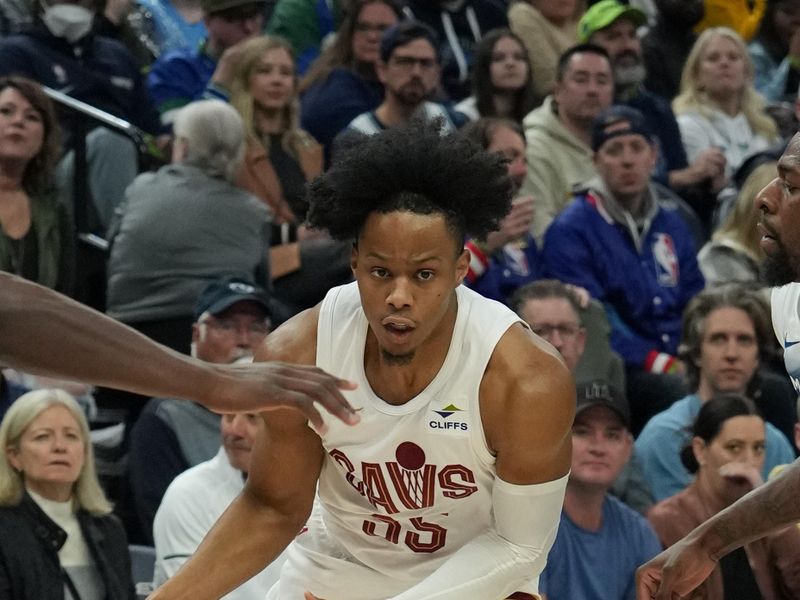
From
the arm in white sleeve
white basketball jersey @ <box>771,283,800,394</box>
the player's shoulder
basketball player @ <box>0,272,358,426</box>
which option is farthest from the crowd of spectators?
basketball player @ <box>0,272,358,426</box>

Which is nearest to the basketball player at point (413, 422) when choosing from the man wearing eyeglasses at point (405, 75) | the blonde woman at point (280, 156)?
the blonde woman at point (280, 156)

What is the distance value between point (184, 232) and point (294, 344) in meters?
3.36

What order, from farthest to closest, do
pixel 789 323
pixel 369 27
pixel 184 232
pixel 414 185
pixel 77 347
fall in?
pixel 369 27, pixel 184 232, pixel 789 323, pixel 414 185, pixel 77 347

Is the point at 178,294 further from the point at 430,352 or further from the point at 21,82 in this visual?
the point at 430,352

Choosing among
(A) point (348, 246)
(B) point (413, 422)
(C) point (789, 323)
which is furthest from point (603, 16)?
(B) point (413, 422)

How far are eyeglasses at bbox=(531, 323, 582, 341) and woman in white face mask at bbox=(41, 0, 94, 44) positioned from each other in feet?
10.5

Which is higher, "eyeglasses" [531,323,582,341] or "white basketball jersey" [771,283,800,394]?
"white basketball jersey" [771,283,800,394]

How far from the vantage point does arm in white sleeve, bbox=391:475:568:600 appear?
14.8ft

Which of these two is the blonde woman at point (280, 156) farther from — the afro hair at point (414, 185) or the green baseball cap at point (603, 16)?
the afro hair at point (414, 185)

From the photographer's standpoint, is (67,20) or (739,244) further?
(67,20)

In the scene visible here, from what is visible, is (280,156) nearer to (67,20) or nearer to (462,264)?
(67,20)

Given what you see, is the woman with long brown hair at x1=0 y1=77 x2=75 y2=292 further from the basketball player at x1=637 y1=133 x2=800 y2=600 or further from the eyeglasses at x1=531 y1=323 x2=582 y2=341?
the basketball player at x1=637 y1=133 x2=800 y2=600

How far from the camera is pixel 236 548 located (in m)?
4.80

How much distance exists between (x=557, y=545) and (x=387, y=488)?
1943mm
